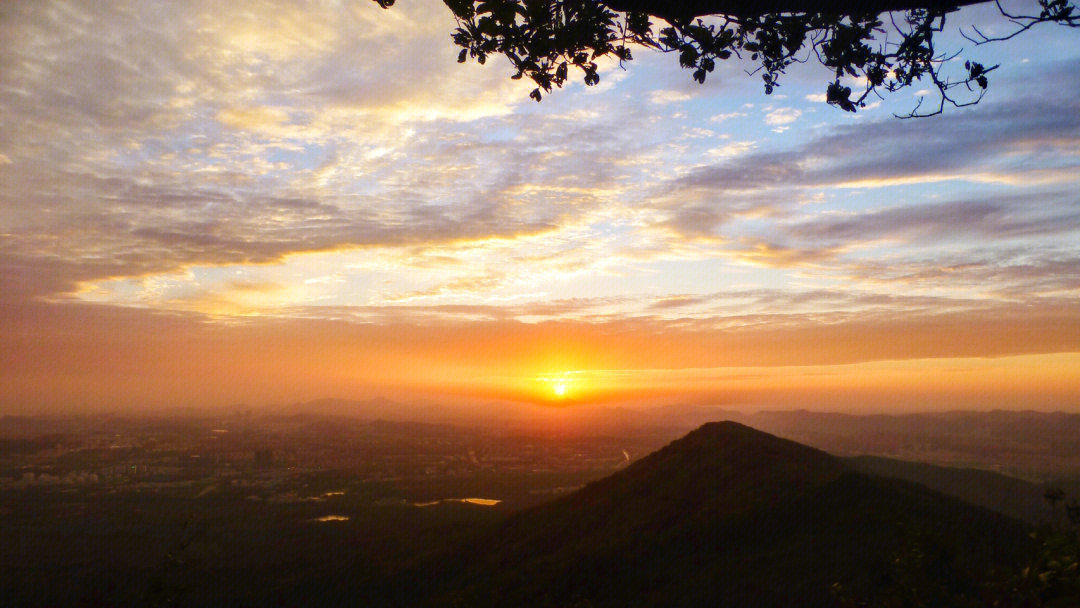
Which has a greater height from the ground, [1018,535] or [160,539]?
[1018,535]

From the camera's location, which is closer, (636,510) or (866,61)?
(866,61)

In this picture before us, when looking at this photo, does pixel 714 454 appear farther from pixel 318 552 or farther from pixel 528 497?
pixel 528 497

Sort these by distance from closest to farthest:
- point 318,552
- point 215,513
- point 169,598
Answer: point 169,598 → point 318,552 → point 215,513

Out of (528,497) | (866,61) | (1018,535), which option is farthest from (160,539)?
(866,61)

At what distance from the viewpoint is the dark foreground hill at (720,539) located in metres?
35.0

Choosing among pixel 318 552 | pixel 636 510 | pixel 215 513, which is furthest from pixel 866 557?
pixel 215 513

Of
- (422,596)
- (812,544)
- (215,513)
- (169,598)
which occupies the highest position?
(169,598)

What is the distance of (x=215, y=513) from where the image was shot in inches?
4697

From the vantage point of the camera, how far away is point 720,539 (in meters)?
45.2

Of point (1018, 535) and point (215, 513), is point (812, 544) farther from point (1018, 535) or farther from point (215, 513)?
point (215, 513)

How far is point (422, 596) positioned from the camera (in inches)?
2122

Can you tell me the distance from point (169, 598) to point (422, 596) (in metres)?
35.4

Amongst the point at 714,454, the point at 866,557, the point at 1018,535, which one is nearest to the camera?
the point at 866,557

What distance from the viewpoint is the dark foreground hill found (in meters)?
35.0
